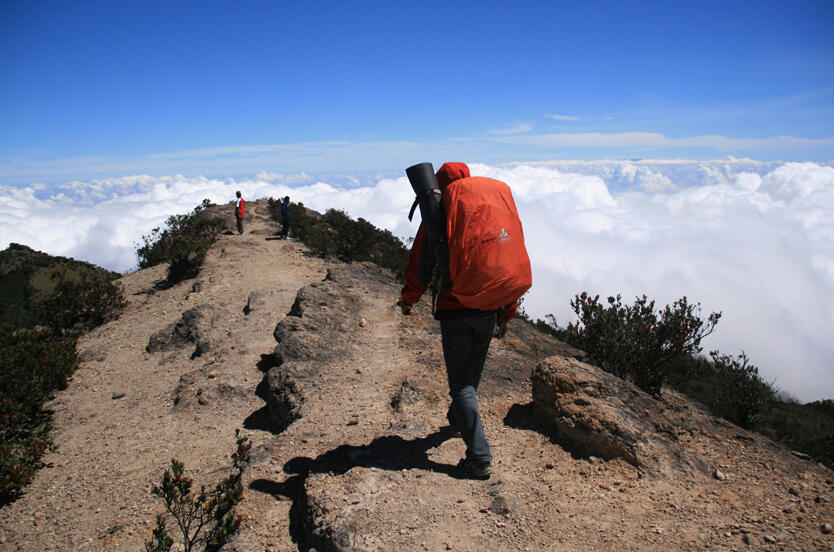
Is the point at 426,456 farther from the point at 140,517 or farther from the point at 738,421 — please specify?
the point at 738,421

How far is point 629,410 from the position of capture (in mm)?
4004

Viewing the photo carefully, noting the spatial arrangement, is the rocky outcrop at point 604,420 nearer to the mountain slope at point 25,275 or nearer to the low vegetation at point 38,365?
the low vegetation at point 38,365

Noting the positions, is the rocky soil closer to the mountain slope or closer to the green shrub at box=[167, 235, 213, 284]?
the green shrub at box=[167, 235, 213, 284]

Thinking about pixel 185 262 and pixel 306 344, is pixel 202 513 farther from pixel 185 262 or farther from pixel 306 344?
pixel 185 262

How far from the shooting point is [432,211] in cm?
293

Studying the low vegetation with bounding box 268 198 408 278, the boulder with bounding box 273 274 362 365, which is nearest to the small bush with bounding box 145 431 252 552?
the boulder with bounding box 273 274 362 365

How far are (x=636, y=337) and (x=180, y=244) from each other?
1138 cm

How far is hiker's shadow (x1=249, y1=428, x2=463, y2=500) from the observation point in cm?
345

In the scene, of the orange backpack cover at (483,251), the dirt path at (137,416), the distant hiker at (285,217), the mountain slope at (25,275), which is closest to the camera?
the orange backpack cover at (483,251)

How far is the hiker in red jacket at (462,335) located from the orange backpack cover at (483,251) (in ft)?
0.65

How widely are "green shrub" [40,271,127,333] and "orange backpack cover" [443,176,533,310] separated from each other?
32.0ft

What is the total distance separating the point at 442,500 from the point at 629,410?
2.01 metres

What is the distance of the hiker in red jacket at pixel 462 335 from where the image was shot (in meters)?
3.03

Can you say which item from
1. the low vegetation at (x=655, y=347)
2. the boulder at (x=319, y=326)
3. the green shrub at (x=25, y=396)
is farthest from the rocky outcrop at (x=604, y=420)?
the green shrub at (x=25, y=396)
